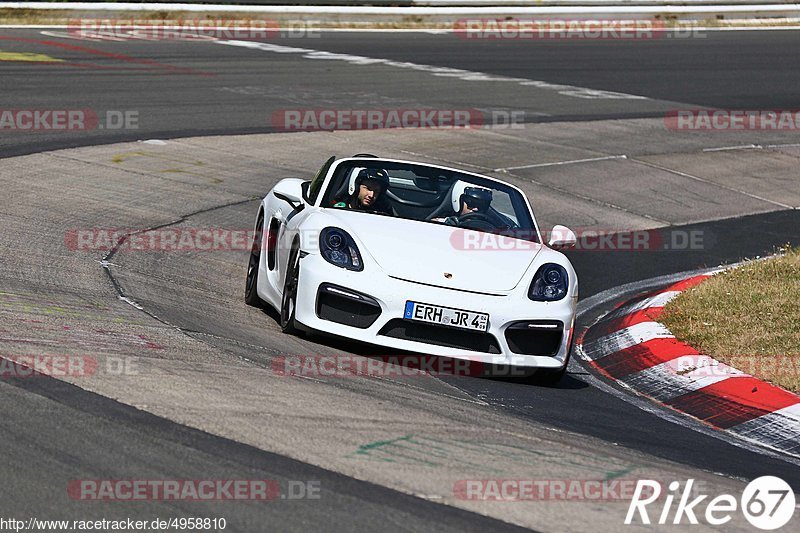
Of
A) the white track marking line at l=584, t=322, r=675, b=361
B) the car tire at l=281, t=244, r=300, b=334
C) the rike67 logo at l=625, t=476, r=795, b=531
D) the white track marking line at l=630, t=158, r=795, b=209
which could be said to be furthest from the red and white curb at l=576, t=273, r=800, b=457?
the white track marking line at l=630, t=158, r=795, b=209

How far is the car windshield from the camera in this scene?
859cm

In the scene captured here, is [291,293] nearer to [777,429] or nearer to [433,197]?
[433,197]

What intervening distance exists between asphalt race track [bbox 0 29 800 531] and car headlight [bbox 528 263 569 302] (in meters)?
0.55

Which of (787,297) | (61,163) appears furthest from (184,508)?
(61,163)

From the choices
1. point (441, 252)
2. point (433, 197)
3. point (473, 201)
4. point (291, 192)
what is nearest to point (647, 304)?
point (473, 201)

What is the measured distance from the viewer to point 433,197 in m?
8.85

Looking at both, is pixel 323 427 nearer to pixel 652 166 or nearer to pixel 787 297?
pixel 787 297

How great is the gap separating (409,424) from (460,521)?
1234mm

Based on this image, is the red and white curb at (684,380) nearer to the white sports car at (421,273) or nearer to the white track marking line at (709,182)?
the white sports car at (421,273)

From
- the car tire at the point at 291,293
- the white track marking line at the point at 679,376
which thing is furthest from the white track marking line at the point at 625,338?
the car tire at the point at 291,293

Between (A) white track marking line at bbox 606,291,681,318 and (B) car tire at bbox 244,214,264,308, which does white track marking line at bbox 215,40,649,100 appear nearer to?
(A) white track marking line at bbox 606,291,681,318

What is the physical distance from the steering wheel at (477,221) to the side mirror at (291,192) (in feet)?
3.64

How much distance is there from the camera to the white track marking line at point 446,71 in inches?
838

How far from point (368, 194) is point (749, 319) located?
2.87m
